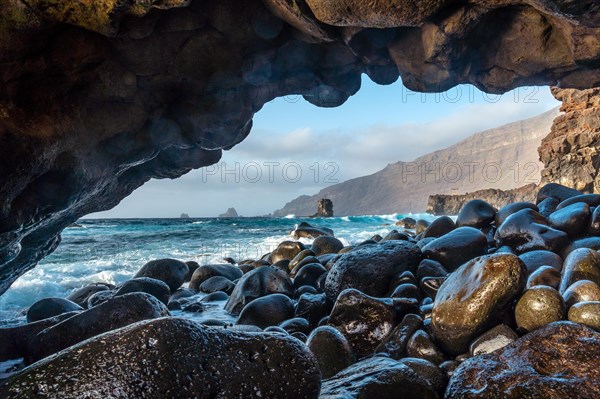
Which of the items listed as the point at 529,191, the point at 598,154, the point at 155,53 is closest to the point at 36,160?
the point at 155,53

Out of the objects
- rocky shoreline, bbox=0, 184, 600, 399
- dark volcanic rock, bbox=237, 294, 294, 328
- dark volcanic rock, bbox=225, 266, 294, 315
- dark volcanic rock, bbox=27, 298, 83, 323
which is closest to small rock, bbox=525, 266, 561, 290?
rocky shoreline, bbox=0, 184, 600, 399

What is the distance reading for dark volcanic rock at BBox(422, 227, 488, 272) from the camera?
5.36 metres

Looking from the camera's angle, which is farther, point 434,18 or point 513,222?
point 513,222

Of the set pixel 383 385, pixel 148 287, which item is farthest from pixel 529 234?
pixel 148 287

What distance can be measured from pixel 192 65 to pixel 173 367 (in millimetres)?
4641

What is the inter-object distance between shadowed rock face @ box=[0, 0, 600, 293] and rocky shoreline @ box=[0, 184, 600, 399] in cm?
198

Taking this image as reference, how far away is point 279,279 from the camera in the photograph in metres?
6.30

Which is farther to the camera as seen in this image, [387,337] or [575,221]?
[575,221]

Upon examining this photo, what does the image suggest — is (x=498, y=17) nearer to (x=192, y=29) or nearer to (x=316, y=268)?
(x=192, y=29)

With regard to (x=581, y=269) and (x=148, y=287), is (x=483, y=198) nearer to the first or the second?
(x=148, y=287)

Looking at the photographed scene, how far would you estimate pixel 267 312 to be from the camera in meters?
4.82

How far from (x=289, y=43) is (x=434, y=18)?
6.92ft

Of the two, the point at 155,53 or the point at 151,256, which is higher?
the point at 155,53

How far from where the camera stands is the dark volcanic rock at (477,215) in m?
6.91
